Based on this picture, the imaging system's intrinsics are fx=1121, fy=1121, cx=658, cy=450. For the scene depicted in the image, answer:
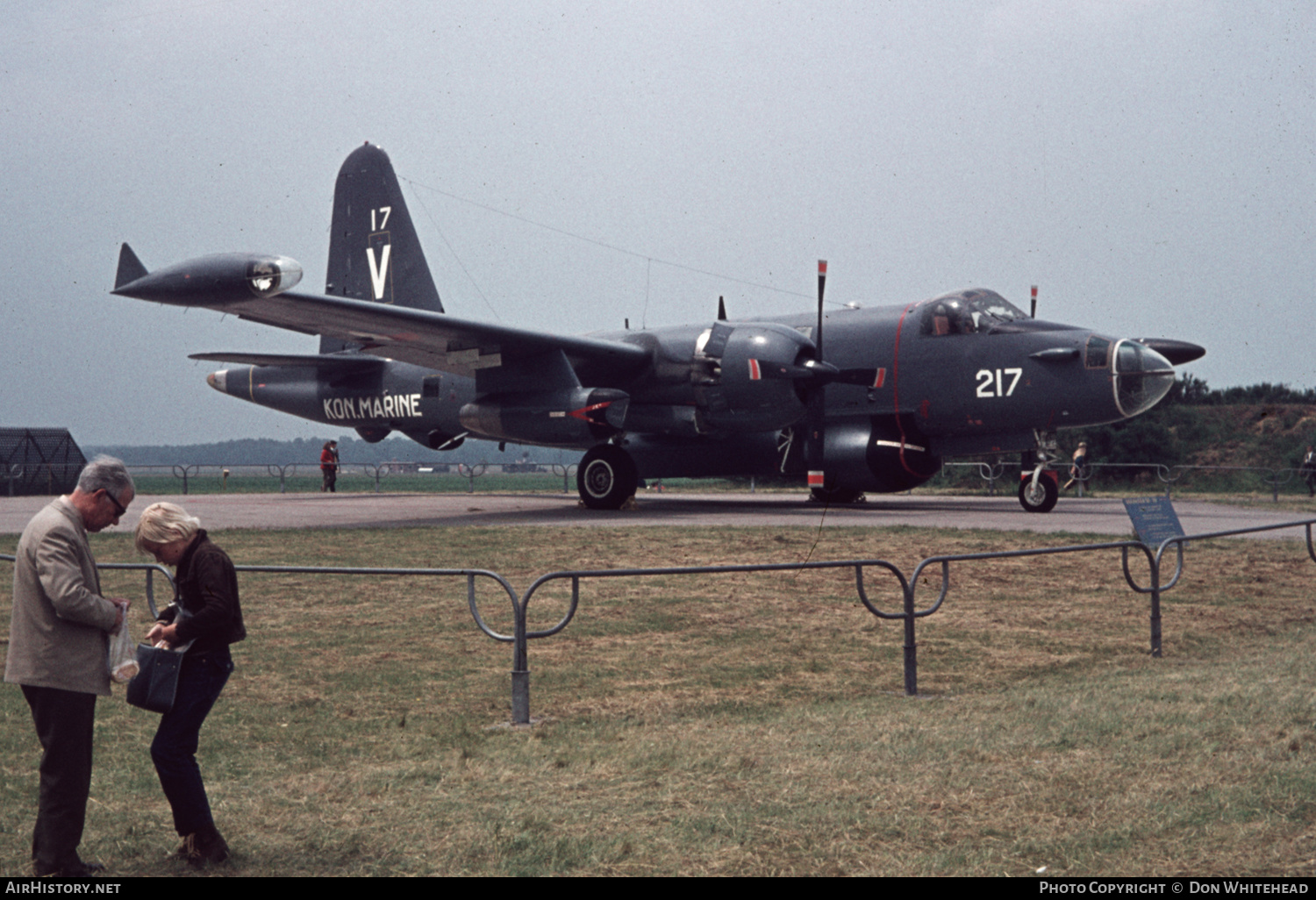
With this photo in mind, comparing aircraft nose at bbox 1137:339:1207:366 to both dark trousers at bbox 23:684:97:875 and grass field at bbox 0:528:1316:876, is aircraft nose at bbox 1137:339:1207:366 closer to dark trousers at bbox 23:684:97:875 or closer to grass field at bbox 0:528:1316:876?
grass field at bbox 0:528:1316:876

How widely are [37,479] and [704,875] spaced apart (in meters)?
43.3

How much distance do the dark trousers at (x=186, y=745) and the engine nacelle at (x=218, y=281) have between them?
1063 cm

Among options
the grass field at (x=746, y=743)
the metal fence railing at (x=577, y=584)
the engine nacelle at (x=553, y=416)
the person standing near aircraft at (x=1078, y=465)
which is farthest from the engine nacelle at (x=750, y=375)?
the person standing near aircraft at (x=1078, y=465)

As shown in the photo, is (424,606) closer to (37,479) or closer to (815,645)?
(815,645)

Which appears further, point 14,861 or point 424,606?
point 424,606

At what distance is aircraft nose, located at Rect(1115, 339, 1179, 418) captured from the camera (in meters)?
20.0

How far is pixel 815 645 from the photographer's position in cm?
1009

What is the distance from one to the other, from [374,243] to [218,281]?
1573cm

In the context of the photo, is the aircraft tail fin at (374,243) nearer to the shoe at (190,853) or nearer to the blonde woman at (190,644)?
the blonde woman at (190,644)

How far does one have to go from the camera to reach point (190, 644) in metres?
4.91

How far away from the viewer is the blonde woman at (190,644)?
485 cm

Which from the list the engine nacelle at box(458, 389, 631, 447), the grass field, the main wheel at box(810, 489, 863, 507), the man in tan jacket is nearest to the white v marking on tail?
the engine nacelle at box(458, 389, 631, 447)

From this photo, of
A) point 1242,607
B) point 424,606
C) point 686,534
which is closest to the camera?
point 1242,607
